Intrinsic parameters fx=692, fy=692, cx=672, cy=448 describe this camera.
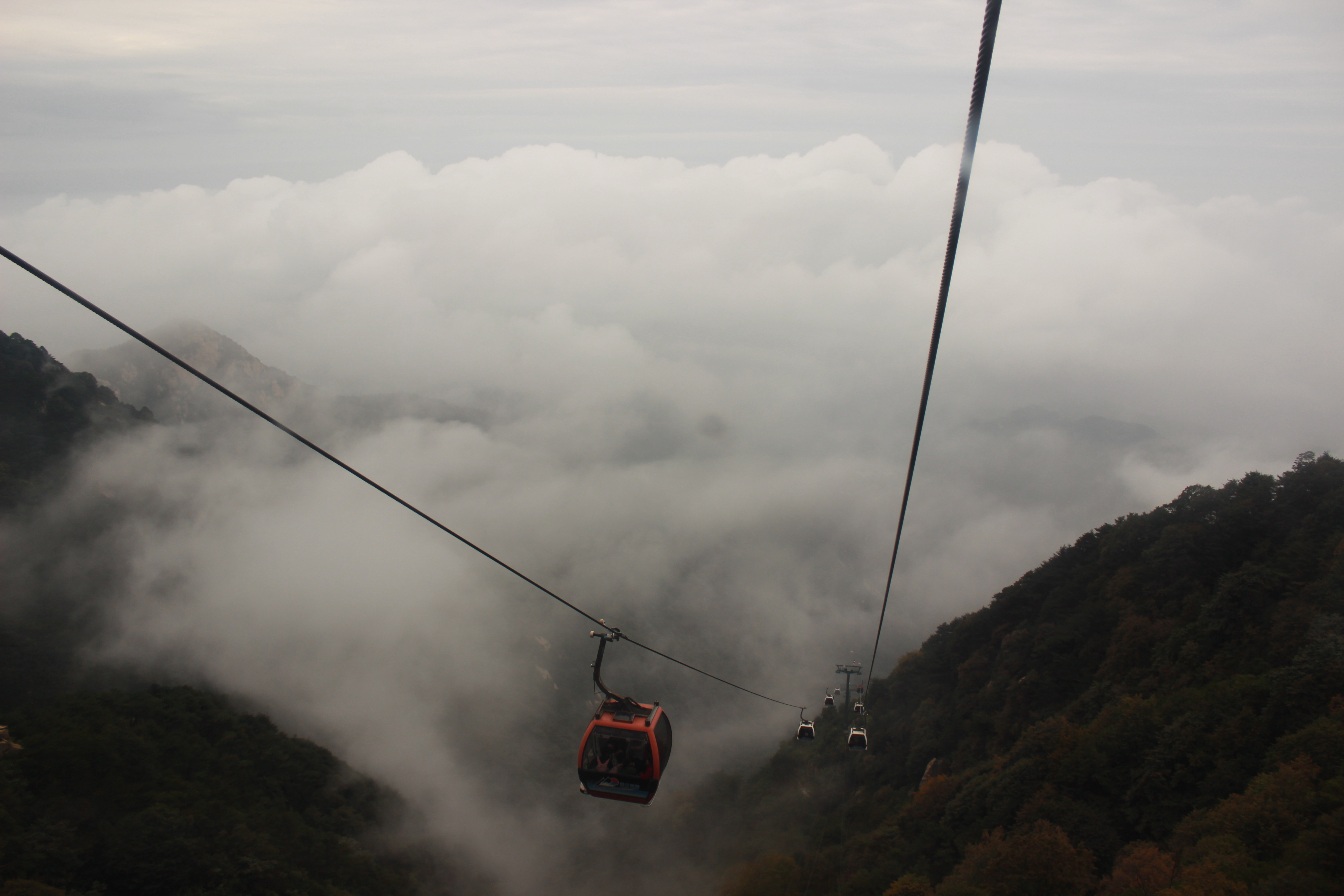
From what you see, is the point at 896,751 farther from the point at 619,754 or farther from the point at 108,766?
the point at 108,766

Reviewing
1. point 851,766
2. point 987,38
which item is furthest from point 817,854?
point 987,38

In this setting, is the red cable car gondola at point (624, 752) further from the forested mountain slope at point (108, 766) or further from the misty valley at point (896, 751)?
the forested mountain slope at point (108, 766)

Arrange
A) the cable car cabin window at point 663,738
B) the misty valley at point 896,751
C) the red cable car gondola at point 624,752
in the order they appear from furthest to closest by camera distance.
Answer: the misty valley at point 896,751 → the cable car cabin window at point 663,738 → the red cable car gondola at point 624,752

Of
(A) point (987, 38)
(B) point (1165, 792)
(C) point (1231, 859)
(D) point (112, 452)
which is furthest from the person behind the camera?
(D) point (112, 452)

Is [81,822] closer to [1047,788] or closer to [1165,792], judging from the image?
[1047,788]

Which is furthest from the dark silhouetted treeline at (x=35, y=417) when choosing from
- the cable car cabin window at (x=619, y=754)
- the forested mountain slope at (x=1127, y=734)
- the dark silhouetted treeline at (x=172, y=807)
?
the cable car cabin window at (x=619, y=754)

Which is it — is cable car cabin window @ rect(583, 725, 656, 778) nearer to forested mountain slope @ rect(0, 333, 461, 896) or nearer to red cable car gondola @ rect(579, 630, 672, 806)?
red cable car gondola @ rect(579, 630, 672, 806)
